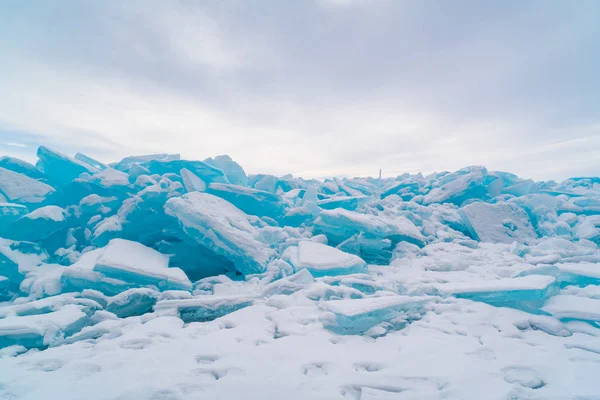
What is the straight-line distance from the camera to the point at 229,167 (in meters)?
11.1

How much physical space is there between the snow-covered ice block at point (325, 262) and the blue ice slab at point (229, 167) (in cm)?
693

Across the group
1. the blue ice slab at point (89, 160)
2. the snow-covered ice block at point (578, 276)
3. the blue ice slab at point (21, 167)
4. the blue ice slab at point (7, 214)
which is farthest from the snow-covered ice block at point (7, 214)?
the snow-covered ice block at point (578, 276)

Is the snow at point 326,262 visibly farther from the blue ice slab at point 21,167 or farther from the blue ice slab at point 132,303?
the blue ice slab at point 21,167

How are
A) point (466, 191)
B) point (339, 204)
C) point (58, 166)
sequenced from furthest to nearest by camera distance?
point (466, 191) → point (339, 204) → point (58, 166)

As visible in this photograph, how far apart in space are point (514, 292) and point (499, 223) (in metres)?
5.68

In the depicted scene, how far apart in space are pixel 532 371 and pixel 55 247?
345 inches

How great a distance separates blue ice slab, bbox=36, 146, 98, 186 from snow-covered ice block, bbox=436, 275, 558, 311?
11731 mm

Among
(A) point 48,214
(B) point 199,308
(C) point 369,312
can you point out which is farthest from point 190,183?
(C) point 369,312

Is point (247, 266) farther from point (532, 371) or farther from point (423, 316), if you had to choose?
point (532, 371)

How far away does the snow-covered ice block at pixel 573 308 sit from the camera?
2.83 metres

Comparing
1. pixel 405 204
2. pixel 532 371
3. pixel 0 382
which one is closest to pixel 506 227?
pixel 405 204

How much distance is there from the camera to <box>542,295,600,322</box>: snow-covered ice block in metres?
2.83

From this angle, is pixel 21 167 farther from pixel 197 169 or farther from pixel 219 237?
pixel 219 237

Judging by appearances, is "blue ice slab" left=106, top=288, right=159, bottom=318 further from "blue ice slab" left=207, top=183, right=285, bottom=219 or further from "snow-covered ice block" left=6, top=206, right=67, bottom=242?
"blue ice slab" left=207, top=183, right=285, bottom=219
